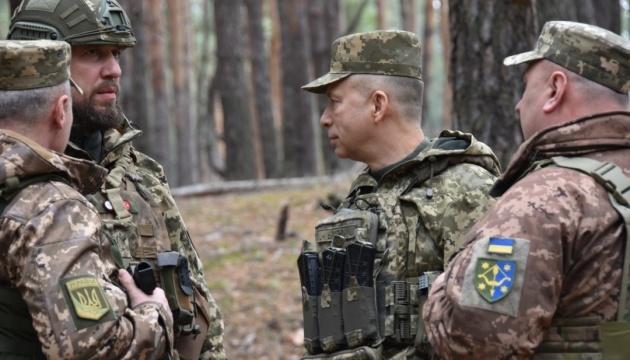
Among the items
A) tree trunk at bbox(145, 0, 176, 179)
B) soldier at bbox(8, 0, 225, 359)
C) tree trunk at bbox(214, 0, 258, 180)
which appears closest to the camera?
soldier at bbox(8, 0, 225, 359)

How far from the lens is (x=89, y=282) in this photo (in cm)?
309

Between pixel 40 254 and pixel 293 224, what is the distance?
28.0ft

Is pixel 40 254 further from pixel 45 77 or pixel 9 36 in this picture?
pixel 9 36

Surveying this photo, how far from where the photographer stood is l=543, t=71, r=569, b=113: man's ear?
10.6ft

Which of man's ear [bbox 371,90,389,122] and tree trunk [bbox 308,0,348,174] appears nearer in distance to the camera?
man's ear [bbox 371,90,389,122]

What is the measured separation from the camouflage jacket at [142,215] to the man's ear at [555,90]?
6.24 ft

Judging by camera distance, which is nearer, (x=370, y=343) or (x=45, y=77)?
(x=45, y=77)

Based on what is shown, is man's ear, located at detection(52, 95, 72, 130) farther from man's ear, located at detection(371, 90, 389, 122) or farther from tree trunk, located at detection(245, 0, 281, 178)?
tree trunk, located at detection(245, 0, 281, 178)

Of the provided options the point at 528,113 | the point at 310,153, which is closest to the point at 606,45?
the point at 528,113

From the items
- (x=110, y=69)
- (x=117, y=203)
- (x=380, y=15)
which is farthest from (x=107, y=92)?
(x=380, y=15)

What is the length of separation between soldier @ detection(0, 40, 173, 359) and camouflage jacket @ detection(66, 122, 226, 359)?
50cm

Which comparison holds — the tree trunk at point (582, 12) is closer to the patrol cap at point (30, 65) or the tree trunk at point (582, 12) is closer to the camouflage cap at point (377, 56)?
the camouflage cap at point (377, 56)

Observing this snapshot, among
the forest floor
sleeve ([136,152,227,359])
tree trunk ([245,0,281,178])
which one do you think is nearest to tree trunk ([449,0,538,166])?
sleeve ([136,152,227,359])

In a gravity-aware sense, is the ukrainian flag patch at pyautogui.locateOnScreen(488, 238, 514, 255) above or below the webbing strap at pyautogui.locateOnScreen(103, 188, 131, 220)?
below
